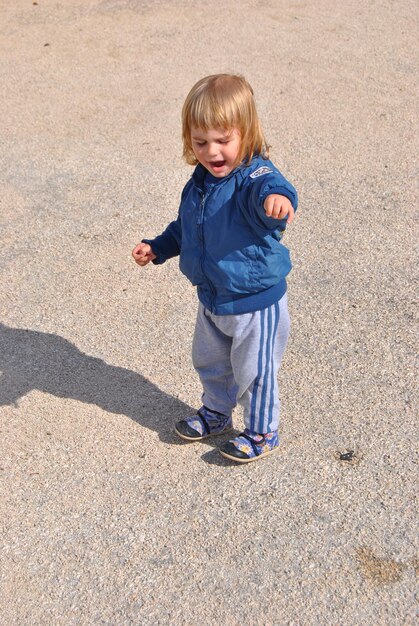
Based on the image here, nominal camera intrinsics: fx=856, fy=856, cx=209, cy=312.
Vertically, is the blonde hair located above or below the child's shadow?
above

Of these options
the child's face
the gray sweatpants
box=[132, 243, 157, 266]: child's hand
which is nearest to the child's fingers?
box=[132, 243, 157, 266]: child's hand

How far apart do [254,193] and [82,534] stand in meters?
1.31

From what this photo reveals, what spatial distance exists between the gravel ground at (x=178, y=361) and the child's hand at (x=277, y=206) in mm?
1072

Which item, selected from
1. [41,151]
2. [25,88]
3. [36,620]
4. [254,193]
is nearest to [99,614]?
[36,620]

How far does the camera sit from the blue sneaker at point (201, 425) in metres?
3.30

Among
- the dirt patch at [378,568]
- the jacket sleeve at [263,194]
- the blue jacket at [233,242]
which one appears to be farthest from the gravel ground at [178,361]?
the jacket sleeve at [263,194]

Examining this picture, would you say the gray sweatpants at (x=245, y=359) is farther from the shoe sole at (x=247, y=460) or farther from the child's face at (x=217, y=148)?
the child's face at (x=217, y=148)

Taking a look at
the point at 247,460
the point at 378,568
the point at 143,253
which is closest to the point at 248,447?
the point at 247,460

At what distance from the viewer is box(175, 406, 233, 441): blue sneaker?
3303 mm

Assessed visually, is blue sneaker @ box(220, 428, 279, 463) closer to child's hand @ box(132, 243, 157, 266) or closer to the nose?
child's hand @ box(132, 243, 157, 266)

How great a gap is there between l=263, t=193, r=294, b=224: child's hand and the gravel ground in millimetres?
1072

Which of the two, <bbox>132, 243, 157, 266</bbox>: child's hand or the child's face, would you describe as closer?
the child's face

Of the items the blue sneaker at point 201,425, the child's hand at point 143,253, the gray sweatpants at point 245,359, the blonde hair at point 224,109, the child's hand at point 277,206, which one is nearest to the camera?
the child's hand at point 277,206

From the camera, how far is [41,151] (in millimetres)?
5688
